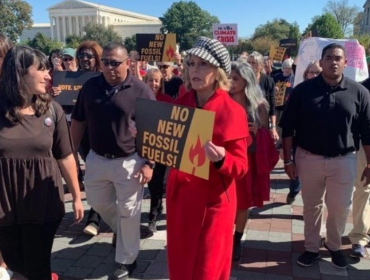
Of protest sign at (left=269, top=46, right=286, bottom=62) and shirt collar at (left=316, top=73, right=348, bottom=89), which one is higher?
protest sign at (left=269, top=46, right=286, bottom=62)

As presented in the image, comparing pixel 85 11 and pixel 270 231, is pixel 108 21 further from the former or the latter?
pixel 270 231

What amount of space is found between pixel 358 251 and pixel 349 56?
9.47 feet

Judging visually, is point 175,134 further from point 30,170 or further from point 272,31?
point 272,31

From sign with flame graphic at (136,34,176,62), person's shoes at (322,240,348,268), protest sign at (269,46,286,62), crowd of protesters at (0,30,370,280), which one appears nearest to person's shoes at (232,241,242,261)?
crowd of protesters at (0,30,370,280)

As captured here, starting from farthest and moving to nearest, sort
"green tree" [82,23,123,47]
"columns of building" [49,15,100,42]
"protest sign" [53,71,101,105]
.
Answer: "columns of building" [49,15,100,42], "green tree" [82,23,123,47], "protest sign" [53,71,101,105]

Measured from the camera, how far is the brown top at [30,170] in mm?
2502

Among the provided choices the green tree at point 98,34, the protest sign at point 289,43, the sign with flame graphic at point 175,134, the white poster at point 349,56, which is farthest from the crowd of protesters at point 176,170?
the green tree at point 98,34

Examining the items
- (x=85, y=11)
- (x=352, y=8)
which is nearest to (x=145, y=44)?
(x=352, y=8)

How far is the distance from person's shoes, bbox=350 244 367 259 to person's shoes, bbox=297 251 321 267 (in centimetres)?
37

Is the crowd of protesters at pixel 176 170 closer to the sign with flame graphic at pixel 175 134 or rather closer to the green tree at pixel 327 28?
the sign with flame graphic at pixel 175 134

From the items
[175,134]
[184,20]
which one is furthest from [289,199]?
[184,20]

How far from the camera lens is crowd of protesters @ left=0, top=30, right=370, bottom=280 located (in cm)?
246

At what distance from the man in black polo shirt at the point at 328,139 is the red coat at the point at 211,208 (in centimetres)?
135

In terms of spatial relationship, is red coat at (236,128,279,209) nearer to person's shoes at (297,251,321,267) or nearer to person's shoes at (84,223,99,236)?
person's shoes at (297,251,321,267)
